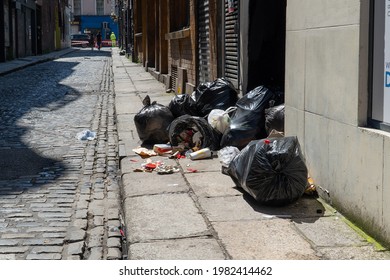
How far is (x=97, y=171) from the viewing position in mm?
7355

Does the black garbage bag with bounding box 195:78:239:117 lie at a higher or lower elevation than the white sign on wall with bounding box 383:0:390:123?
lower

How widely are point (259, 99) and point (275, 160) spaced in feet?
7.94

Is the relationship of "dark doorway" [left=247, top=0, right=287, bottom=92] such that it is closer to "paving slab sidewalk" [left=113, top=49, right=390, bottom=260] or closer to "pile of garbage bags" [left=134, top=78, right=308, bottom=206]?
"pile of garbage bags" [left=134, top=78, right=308, bottom=206]

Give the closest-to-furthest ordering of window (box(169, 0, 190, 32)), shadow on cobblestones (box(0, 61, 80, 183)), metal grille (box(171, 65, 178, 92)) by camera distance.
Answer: shadow on cobblestones (box(0, 61, 80, 183)) < metal grille (box(171, 65, 178, 92)) < window (box(169, 0, 190, 32))

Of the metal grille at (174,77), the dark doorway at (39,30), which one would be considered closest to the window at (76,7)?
the dark doorway at (39,30)

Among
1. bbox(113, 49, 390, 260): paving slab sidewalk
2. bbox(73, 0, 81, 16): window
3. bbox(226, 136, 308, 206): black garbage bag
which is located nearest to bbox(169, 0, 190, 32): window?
bbox(113, 49, 390, 260): paving slab sidewalk

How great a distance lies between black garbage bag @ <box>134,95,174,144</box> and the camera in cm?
830

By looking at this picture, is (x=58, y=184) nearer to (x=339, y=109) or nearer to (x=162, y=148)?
(x=162, y=148)

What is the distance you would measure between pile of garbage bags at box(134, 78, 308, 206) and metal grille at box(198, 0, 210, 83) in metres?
2.63

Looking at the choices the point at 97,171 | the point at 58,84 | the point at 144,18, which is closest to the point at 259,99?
the point at 97,171

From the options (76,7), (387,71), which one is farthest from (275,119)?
(76,7)

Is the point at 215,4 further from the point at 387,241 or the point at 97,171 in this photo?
the point at 387,241

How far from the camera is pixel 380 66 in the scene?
431cm

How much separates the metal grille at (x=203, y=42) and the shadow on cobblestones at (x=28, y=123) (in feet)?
9.43
